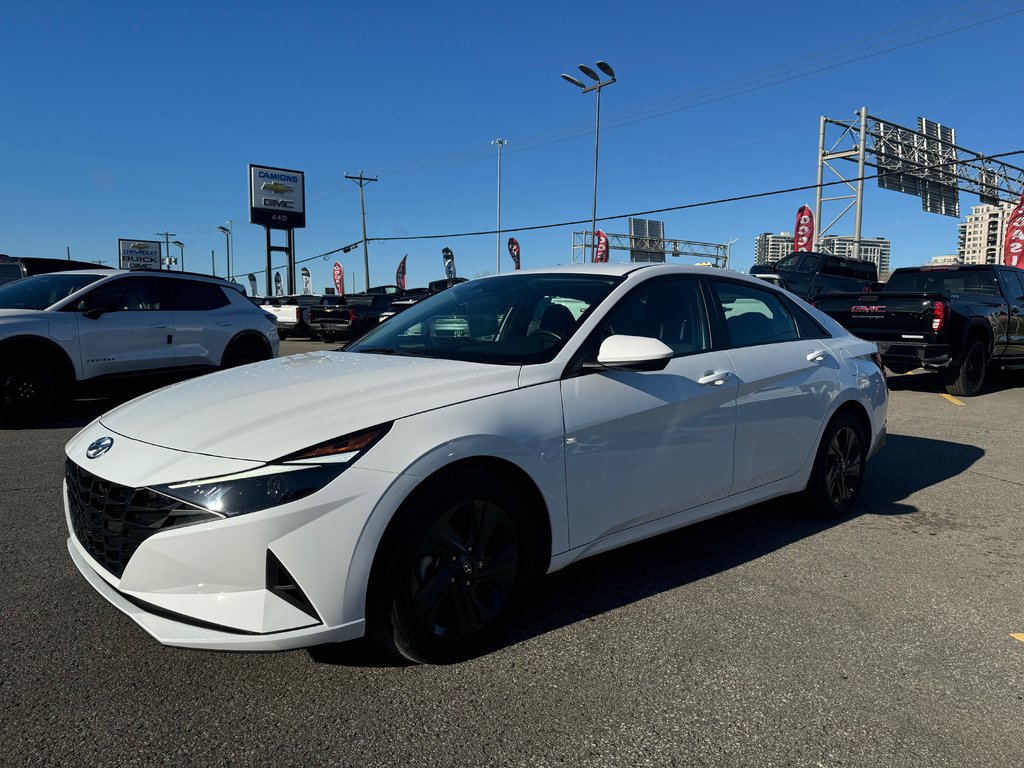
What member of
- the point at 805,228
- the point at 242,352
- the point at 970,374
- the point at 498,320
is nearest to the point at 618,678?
the point at 498,320

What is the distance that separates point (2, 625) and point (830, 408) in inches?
172

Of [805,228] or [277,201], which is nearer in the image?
[805,228]

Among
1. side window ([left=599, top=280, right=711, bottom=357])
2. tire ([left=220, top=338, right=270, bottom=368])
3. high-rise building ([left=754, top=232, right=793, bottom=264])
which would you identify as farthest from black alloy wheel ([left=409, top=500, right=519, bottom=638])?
high-rise building ([left=754, top=232, right=793, bottom=264])

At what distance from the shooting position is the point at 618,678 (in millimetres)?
2775

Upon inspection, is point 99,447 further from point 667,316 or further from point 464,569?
point 667,316

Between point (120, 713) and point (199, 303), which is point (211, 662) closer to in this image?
point (120, 713)

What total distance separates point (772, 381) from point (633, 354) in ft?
4.51

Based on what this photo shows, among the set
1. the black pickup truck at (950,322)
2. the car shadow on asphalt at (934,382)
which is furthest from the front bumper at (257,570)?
the car shadow on asphalt at (934,382)

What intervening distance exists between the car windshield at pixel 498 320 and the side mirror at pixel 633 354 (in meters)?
0.21

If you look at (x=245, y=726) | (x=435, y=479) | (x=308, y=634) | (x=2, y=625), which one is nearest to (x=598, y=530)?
(x=435, y=479)

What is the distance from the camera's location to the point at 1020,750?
7.80ft

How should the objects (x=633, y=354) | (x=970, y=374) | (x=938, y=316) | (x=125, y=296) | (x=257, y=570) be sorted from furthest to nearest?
(x=970, y=374), (x=938, y=316), (x=125, y=296), (x=633, y=354), (x=257, y=570)

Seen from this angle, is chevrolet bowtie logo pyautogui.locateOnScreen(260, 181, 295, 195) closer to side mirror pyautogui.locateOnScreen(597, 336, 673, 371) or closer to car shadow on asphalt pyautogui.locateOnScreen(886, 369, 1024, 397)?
car shadow on asphalt pyautogui.locateOnScreen(886, 369, 1024, 397)

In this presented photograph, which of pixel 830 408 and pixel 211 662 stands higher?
pixel 830 408
